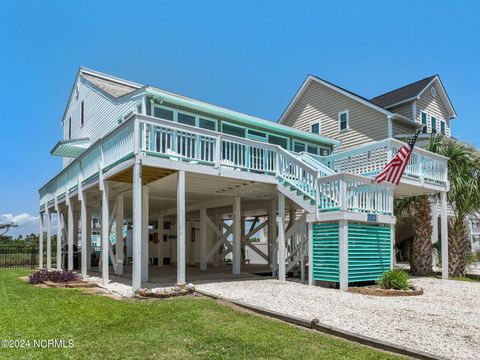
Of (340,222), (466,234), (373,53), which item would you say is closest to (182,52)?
(373,53)

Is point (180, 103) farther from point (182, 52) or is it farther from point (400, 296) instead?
point (400, 296)

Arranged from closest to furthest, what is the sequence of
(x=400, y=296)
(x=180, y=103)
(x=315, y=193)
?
(x=400, y=296) < (x=315, y=193) < (x=180, y=103)

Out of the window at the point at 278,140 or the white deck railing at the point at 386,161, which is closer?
the white deck railing at the point at 386,161

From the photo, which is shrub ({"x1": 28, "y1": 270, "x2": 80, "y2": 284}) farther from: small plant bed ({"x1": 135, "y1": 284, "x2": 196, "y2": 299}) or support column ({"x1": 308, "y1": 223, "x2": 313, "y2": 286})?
support column ({"x1": 308, "y1": 223, "x2": 313, "y2": 286})

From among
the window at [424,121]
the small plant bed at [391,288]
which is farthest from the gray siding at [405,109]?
the small plant bed at [391,288]

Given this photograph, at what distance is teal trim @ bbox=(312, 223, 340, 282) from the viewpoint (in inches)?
404

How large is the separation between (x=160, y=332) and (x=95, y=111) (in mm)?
14410

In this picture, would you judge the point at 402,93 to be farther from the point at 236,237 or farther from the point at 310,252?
the point at 310,252

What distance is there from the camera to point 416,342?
5.20m

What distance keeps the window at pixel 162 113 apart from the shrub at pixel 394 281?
8.35 metres

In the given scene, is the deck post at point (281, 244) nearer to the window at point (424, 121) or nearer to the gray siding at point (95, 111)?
the gray siding at point (95, 111)

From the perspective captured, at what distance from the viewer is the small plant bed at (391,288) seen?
31.0 ft

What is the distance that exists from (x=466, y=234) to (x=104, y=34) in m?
16.0

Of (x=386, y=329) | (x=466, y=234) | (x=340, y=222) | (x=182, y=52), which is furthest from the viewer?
(x=182, y=52)
